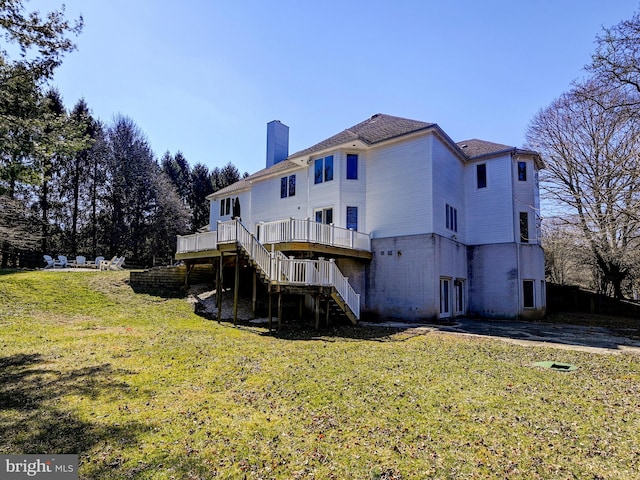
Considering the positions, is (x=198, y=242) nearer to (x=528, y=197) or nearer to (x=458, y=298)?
(x=458, y=298)

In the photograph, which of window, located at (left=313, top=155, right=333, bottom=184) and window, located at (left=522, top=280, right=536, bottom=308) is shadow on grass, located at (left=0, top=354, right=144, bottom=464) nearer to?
window, located at (left=313, top=155, right=333, bottom=184)

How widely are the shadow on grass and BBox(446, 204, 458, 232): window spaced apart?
47.4ft

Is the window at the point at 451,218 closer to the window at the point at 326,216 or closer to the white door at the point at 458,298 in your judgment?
the white door at the point at 458,298

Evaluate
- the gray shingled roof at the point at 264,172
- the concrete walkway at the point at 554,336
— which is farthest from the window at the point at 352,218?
the concrete walkway at the point at 554,336

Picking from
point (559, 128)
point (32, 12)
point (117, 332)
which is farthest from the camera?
point (559, 128)

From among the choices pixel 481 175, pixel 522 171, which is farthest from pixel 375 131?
pixel 522 171

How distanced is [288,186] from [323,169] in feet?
9.67

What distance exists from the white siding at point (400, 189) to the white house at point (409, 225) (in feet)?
0.15

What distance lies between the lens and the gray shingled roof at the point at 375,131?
52.9 feet

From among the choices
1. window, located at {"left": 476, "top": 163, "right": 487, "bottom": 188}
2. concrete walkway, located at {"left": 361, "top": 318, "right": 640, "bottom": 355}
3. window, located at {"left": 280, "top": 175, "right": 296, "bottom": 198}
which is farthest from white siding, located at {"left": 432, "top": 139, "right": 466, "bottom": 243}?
window, located at {"left": 280, "top": 175, "right": 296, "bottom": 198}

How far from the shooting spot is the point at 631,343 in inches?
407

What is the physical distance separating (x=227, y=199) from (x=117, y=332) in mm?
15929

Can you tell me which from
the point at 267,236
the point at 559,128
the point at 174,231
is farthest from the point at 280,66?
the point at 174,231

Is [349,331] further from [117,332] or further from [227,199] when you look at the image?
[227,199]
